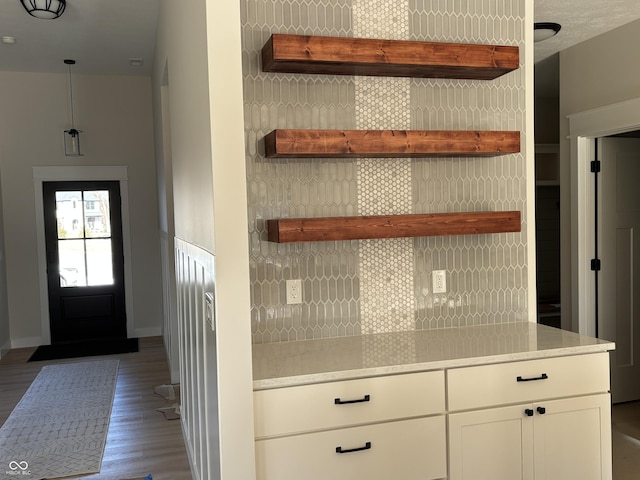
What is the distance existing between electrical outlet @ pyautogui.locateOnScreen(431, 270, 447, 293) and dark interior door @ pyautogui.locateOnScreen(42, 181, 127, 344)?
478 centimetres

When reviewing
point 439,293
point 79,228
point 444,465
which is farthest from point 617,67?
point 79,228

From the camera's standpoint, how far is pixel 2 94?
6.15 meters

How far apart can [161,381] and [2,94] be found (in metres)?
3.64

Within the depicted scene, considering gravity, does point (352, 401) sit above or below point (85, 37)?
below

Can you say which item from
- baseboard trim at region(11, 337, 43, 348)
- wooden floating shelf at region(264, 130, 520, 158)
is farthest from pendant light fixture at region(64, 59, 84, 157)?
wooden floating shelf at region(264, 130, 520, 158)

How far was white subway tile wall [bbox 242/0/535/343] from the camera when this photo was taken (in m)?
2.49

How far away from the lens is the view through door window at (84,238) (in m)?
6.44

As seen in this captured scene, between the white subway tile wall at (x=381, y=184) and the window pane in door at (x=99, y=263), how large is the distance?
15.1 feet

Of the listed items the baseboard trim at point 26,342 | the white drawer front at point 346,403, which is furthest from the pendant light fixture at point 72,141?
the white drawer front at point 346,403

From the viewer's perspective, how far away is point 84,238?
6.50m

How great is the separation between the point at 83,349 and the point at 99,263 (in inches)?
38.8

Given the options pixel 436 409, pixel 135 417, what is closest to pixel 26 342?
pixel 135 417

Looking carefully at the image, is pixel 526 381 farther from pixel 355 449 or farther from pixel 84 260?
pixel 84 260

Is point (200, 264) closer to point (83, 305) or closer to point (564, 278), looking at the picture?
point (564, 278)
